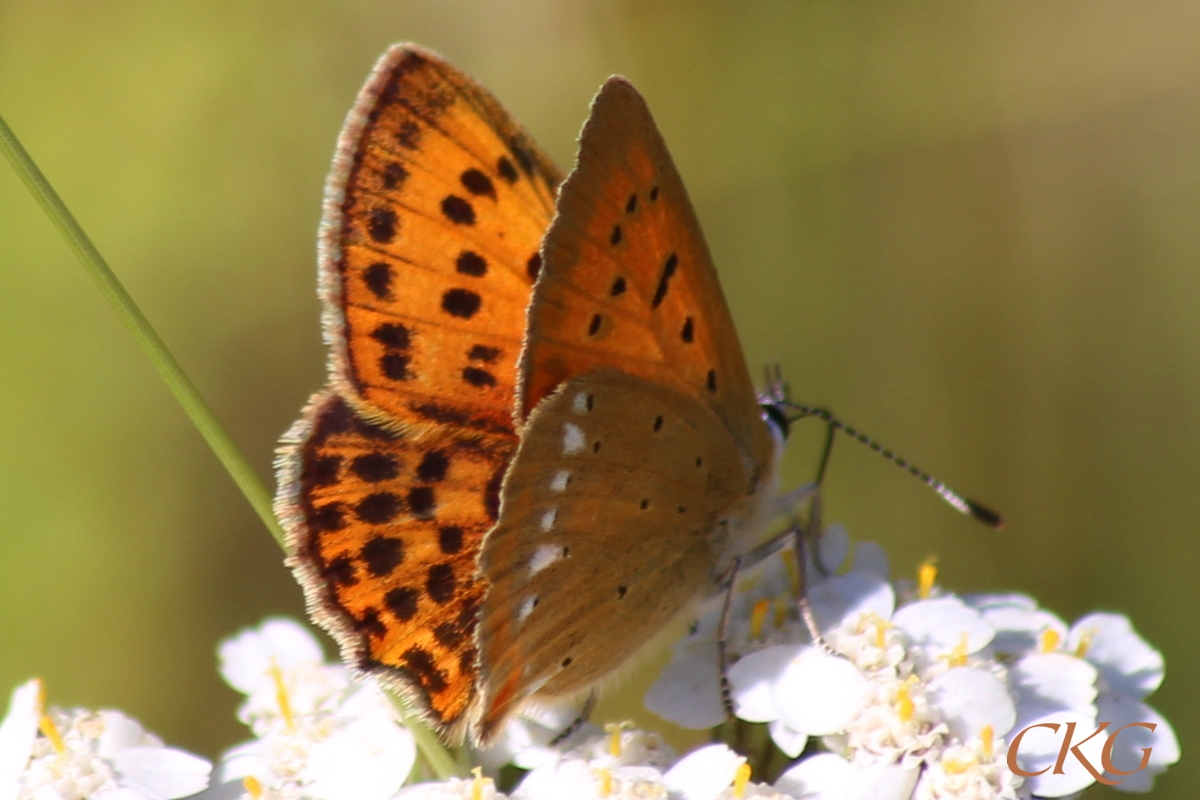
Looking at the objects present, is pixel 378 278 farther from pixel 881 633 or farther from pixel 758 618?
pixel 881 633

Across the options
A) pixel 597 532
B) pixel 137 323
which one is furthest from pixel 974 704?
pixel 137 323

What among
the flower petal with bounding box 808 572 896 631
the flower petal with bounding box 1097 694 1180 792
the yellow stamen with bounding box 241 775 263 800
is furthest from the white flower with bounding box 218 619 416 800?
the flower petal with bounding box 1097 694 1180 792

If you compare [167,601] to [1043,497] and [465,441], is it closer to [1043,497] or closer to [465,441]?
[465,441]

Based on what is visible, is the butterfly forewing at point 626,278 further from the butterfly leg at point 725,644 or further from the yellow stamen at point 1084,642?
the yellow stamen at point 1084,642

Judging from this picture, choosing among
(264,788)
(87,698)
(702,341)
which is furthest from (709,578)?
(87,698)

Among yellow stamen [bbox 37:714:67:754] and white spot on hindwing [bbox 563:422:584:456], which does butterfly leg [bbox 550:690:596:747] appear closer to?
white spot on hindwing [bbox 563:422:584:456]

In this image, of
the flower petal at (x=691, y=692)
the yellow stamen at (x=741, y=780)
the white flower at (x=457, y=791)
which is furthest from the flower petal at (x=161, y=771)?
the yellow stamen at (x=741, y=780)
